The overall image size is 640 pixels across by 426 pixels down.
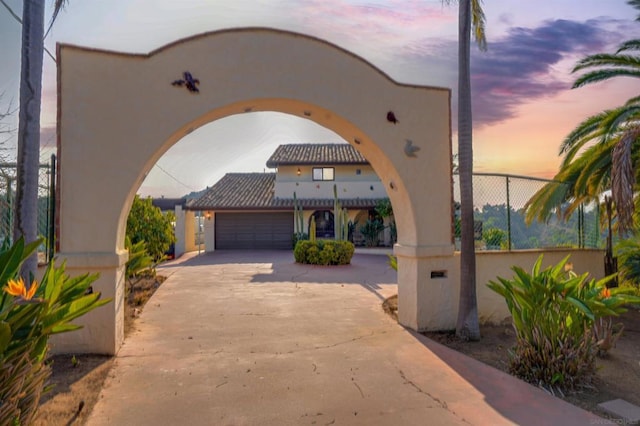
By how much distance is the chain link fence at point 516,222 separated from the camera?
7.76 m

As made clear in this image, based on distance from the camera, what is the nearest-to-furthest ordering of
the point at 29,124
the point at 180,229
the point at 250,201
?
1. the point at 29,124
2. the point at 180,229
3. the point at 250,201

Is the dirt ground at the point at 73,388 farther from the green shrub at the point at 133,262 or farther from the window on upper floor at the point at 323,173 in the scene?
the window on upper floor at the point at 323,173

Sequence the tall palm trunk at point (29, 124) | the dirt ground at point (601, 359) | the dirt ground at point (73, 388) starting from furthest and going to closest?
the tall palm trunk at point (29, 124) < the dirt ground at point (601, 359) < the dirt ground at point (73, 388)

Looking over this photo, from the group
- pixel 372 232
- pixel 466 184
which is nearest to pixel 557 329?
pixel 466 184

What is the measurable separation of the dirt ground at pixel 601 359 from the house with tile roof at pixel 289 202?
17.3 meters

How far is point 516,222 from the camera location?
810 cm

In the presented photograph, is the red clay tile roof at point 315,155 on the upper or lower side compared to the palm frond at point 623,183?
upper

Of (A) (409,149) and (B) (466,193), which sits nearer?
(B) (466,193)

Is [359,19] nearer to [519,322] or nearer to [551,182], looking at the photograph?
[551,182]

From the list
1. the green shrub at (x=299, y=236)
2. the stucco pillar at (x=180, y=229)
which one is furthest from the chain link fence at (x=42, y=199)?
the green shrub at (x=299, y=236)

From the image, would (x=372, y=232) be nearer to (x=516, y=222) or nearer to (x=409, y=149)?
(x=516, y=222)

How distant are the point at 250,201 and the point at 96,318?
19.5 meters

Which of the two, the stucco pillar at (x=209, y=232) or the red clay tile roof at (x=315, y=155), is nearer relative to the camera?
the stucco pillar at (x=209, y=232)

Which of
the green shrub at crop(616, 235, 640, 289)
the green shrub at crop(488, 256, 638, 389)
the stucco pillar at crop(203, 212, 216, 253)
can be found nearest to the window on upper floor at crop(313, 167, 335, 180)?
the stucco pillar at crop(203, 212, 216, 253)
